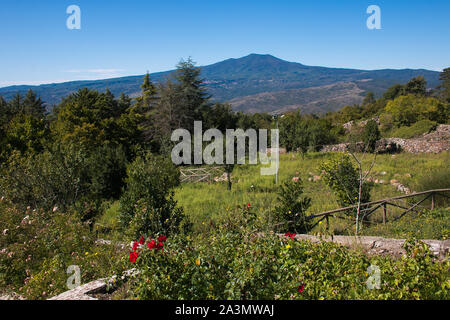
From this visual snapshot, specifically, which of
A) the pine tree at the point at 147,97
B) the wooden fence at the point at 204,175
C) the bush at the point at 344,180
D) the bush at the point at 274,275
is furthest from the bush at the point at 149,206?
the pine tree at the point at 147,97

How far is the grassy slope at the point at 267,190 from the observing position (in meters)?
10.5

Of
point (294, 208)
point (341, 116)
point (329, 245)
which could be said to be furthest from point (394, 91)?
point (329, 245)

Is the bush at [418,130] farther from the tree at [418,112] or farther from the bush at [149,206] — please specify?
the bush at [149,206]

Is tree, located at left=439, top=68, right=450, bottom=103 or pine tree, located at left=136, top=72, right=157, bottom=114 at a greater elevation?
tree, located at left=439, top=68, right=450, bottom=103

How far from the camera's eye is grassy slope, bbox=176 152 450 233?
34.3 feet

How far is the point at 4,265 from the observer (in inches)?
194

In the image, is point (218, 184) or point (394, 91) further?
point (394, 91)

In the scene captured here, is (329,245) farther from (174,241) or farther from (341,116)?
(341,116)

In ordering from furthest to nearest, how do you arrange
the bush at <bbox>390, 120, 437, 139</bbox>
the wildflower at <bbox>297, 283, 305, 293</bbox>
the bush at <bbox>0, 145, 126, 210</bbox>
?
the bush at <bbox>390, 120, 437, 139</bbox> < the bush at <bbox>0, 145, 126, 210</bbox> < the wildflower at <bbox>297, 283, 305, 293</bbox>

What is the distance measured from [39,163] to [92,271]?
25.4 feet

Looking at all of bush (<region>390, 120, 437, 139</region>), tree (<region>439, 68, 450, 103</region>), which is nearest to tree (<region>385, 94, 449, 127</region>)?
bush (<region>390, 120, 437, 139</region>)

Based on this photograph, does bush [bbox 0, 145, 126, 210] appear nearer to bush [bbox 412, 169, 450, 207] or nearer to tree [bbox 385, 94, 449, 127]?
bush [bbox 412, 169, 450, 207]

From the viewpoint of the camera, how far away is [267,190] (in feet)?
47.5

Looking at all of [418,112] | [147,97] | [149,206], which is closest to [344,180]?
[149,206]
